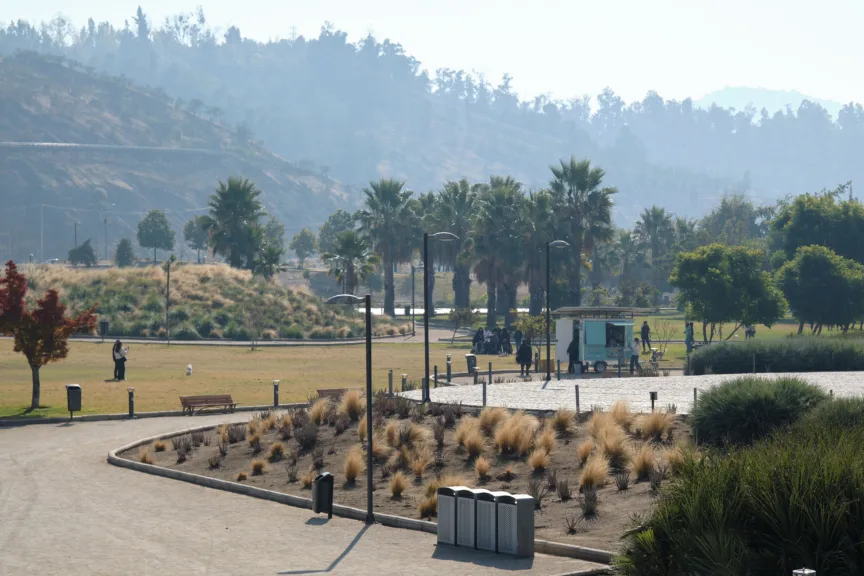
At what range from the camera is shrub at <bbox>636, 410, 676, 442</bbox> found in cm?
2386

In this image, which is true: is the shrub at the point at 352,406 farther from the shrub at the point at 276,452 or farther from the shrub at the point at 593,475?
the shrub at the point at 593,475

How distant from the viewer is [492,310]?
8994 centimetres

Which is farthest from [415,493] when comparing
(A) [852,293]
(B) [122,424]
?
(A) [852,293]

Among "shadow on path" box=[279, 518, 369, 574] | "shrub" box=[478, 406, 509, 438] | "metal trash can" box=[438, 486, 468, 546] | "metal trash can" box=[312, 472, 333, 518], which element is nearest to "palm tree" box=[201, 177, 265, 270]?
"shrub" box=[478, 406, 509, 438]

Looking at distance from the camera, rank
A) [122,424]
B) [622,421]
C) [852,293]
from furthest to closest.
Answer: [852,293] → [122,424] → [622,421]

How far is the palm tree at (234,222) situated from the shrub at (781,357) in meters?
62.9

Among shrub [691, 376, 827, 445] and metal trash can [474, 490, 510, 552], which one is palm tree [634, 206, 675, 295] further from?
metal trash can [474, 490, 510, 552]

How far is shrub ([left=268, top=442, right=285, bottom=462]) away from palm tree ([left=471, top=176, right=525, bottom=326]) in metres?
61.4

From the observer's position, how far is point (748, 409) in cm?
2306

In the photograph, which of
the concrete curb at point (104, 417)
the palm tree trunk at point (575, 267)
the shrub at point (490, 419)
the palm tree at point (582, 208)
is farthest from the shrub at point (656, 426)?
the palm tree trunk at point (575, 267)

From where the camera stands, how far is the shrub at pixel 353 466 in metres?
24.0

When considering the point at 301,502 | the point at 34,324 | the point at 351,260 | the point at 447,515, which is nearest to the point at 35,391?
the point at 34,324

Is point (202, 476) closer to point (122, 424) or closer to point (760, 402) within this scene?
point (122, 424)

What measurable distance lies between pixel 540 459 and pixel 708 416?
12.0 ft
